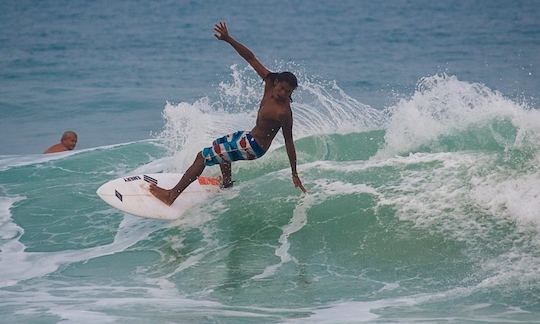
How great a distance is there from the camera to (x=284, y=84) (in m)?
8.45

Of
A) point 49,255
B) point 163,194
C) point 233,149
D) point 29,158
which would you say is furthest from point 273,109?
point 29,158

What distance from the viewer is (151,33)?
34344 millimetres

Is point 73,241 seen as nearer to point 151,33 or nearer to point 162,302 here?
point 162,302

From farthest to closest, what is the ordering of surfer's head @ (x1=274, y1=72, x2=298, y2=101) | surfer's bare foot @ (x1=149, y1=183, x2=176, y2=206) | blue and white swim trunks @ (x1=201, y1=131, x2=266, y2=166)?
surfer's bare foot @ (x1=149, y1=183, x2=176, y2=206) < blue and white swim trunks @ (x1=201, y1=131, x2=266, y2=166) < surfer's head @ (x1=274, y1=72, x2=298, y2=101)

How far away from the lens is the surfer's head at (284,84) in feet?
27.7

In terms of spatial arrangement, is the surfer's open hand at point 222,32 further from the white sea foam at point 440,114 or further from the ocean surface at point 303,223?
the white sea foam at point 440,114

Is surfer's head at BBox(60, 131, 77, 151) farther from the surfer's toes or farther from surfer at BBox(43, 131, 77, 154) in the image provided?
the surfer's toes

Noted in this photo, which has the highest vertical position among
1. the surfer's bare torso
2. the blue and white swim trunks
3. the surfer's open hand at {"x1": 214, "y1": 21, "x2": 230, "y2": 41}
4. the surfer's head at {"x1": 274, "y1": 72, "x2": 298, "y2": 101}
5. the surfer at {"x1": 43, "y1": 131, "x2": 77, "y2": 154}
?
the surfer's open hand at {"x1": 214, "y1": 21, "x2": 230, "y2": 41}

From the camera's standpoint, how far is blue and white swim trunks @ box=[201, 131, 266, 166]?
29.4 ft

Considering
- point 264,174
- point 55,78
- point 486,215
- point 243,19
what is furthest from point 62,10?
point 486,215

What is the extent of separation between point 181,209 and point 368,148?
250cm

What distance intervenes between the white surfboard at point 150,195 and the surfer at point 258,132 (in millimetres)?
113

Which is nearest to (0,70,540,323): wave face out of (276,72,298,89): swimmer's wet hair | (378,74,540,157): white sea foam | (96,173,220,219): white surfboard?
(378,74,540,157): white sea foam

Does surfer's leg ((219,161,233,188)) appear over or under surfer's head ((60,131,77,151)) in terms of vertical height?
under
